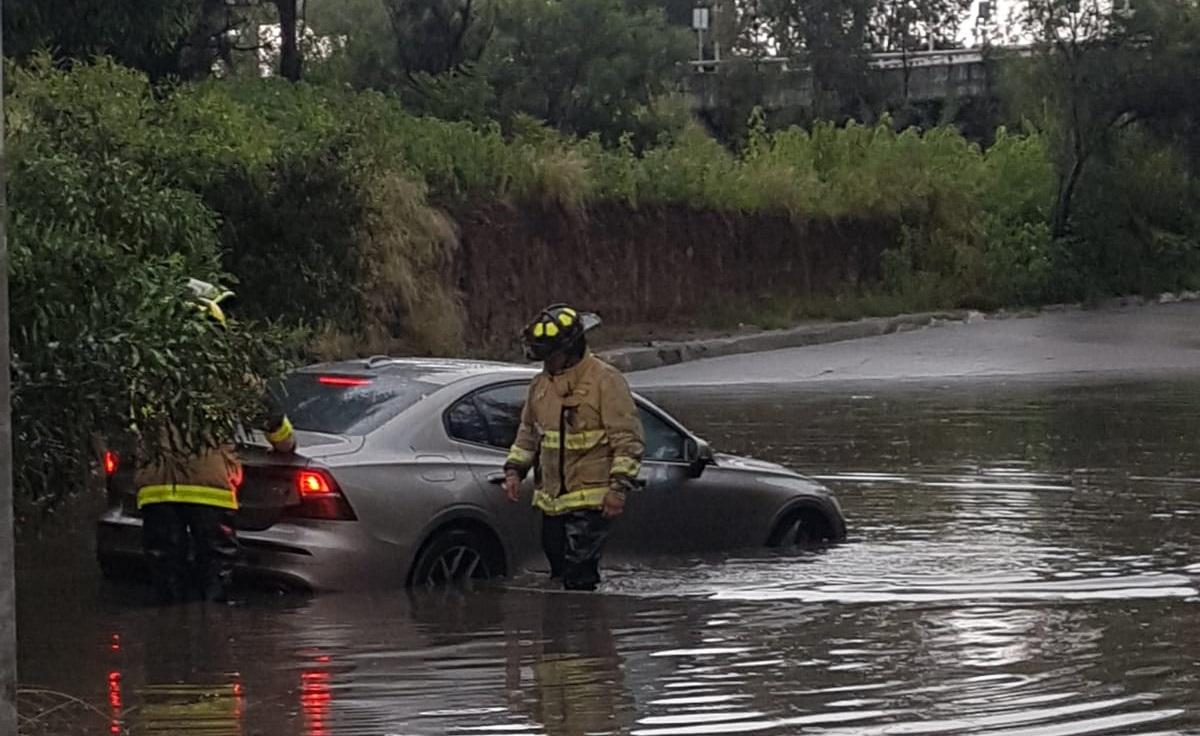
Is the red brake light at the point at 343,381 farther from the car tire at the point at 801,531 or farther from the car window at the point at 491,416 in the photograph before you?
the car tire at the point at 801,531

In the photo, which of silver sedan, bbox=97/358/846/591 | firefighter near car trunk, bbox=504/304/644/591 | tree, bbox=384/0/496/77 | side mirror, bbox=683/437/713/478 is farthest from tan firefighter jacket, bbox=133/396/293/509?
tree, bbox=384/0/496/77

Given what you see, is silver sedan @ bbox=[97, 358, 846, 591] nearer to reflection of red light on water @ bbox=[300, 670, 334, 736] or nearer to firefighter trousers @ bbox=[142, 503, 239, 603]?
firefighter trousers @ bbox=[142, 503, 239, 603]

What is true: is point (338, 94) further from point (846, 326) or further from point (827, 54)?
point (827, 54)

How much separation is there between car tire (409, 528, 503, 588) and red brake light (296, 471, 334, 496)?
62cm

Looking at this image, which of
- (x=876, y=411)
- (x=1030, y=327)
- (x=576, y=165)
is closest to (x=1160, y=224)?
(x=1030, y=327)

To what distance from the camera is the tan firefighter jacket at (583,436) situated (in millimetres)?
10070

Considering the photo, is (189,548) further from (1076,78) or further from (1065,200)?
(1065,200)

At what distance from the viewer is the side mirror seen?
11336 mm

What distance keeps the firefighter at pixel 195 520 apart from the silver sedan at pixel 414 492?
127 millimetres

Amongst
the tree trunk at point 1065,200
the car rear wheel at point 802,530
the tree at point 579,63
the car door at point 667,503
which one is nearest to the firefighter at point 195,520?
the car door at point 667,503

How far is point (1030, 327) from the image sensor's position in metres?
37.9

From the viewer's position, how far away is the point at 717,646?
921cm

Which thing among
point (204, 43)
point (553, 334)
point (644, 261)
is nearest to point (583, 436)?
point (553, 334)

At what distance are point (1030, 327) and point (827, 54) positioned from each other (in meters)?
28.1
